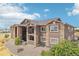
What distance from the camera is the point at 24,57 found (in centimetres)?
196

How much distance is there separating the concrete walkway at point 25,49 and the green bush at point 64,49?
0.07 m

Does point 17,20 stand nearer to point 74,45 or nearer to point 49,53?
point 49,53

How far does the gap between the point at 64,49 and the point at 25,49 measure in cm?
34

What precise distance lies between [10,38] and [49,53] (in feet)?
1.20

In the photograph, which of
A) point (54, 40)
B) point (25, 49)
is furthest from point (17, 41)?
point (54, 40)

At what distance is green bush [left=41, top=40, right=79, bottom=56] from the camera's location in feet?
6.38

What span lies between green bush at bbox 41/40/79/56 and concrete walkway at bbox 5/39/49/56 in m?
0.07

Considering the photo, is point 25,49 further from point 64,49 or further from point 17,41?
point 64,49

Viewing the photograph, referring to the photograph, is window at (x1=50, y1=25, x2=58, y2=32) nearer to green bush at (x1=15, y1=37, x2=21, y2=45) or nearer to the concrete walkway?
the concrete walkway

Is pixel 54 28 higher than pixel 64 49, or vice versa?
pixel 54 28

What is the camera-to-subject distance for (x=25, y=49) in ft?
6.59

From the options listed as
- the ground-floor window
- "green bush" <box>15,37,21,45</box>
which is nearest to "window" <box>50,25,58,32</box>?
the ground-floor window

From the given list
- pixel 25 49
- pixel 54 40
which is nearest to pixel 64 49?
pixel 54 40

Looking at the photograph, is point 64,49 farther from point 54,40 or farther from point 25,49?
point 25,49
